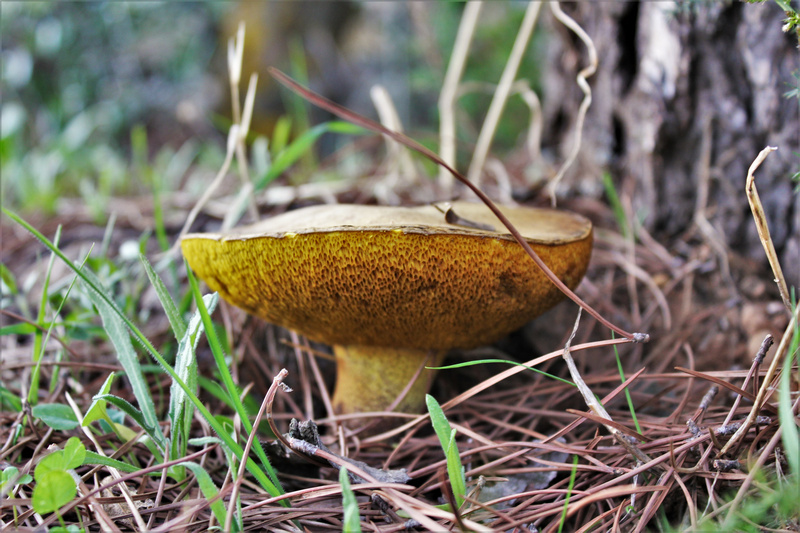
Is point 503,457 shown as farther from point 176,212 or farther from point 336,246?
point 176,212

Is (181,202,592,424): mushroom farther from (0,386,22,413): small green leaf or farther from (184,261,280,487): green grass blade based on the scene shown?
(0,386,22,413): small green leaf

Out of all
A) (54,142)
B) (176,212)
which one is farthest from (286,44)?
(176,212)

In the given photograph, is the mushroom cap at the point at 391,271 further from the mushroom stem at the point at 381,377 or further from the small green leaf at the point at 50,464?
the small green leaf at the point at 50,464

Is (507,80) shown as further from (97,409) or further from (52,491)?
(52,491)

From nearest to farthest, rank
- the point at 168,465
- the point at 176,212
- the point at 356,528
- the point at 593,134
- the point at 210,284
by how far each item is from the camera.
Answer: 1. the point at 356,528
2. the point at 168,465
3. the point at 210,284
4. the point at 593,134
5. the point at 176,212

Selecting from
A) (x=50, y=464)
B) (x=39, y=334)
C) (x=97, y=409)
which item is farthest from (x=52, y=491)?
(x=39, y=334)

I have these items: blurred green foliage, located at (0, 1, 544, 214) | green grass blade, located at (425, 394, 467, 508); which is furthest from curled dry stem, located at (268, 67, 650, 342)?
blurred green foliage, located at (0, 1, 544, 214)

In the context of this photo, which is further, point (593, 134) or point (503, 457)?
point (593, 134)
